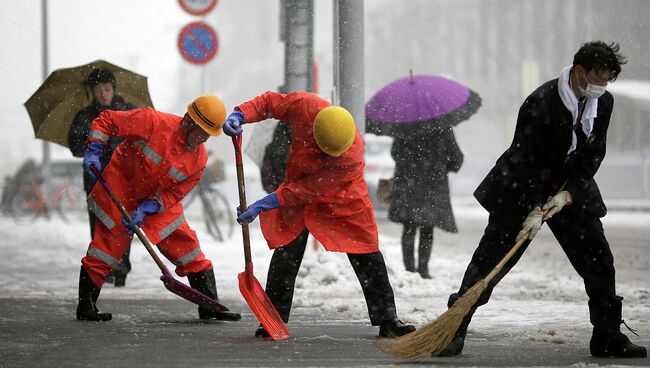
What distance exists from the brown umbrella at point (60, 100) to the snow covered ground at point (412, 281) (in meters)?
1.30

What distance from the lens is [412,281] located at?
964 centimetres

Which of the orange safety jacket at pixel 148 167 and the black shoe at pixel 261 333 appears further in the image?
the orange safety jacket at pixel 148 167

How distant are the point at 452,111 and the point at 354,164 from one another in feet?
12.6

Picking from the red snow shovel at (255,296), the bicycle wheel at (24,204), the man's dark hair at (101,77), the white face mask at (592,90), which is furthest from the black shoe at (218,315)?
the bicycle wheel at (24,204)

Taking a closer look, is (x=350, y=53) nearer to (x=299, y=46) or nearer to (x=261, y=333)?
(x=299, y=46)

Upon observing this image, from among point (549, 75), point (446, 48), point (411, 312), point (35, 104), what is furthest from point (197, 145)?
point (446, 48)

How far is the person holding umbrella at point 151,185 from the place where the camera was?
23.0 feet

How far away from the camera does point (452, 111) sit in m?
9.98

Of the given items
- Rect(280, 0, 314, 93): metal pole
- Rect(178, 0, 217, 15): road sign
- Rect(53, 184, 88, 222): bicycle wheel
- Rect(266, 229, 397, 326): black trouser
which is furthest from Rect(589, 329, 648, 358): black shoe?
Rect(53, 184, 88, 222): bicycle wheel

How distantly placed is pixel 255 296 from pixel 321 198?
72cm

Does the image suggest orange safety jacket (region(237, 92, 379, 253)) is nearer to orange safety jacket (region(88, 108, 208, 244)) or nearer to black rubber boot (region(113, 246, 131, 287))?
orange safety jacket (region(88, 108, 208, 244))

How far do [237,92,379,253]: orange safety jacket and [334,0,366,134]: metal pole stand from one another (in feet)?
12.6

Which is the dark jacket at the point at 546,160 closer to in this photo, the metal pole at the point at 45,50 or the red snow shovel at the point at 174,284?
the red snow shovel at the point at 174,284

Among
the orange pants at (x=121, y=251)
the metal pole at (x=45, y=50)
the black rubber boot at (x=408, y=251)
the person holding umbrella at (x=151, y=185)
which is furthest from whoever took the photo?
the metal pole at (x=45, y=50)
